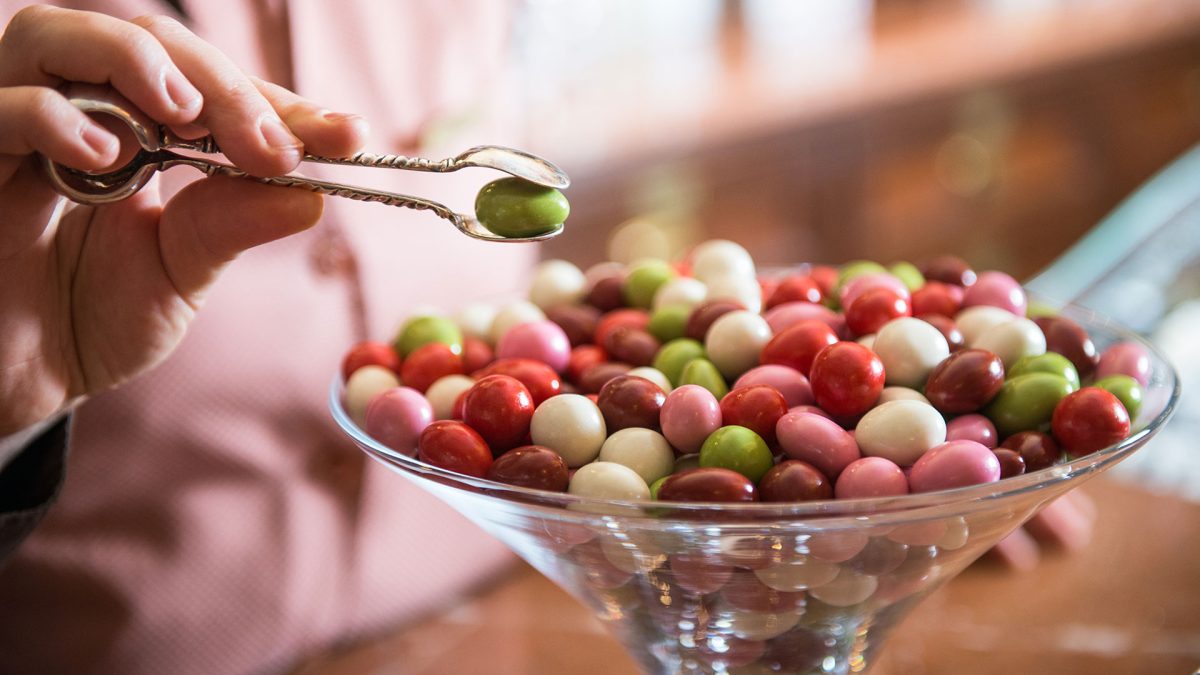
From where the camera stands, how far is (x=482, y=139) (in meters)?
0.83

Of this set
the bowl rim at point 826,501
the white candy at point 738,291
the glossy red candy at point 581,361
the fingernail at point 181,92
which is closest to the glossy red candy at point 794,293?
A: the white candy at point 738,291

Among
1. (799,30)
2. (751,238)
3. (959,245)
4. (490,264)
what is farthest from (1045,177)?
(490,264)

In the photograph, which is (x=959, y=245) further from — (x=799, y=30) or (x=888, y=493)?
(x=888, y=493)

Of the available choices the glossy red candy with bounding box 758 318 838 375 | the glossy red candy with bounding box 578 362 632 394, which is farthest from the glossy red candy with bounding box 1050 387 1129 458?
the glossy red candy with bounding box 578 362 632 394

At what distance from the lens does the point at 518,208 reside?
1.53 feet

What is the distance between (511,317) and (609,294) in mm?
77

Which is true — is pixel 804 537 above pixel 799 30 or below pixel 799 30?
below

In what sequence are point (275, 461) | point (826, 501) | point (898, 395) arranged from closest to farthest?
1. point (826, 501)
2. point (898, 395)
3. point (275, 461)

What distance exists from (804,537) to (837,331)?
194 millimetres

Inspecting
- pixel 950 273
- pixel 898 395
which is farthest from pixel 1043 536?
pixel 898 395

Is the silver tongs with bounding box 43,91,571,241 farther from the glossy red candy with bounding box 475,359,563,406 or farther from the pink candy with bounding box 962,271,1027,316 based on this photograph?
the pink candy with bounding box 962,271,1027,316

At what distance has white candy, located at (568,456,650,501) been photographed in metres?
0.42

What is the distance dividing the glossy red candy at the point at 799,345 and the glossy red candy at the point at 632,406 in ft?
0.21

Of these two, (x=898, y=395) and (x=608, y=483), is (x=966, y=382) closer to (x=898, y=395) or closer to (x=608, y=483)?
(x=898, y=395)
